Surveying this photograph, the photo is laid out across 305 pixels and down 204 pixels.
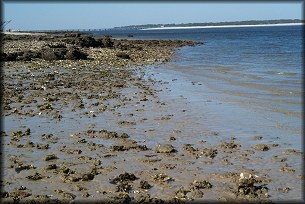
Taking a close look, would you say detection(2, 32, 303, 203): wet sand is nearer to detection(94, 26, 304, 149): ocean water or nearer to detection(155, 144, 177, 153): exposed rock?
detection(155, 144, 177, 153): exposed rock

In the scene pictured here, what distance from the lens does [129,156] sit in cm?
802

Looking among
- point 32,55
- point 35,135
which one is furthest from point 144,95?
point 32,55

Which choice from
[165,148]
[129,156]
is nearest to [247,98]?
[165,148]

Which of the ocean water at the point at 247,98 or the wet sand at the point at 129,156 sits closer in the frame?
the wet sand at the point at 129,156

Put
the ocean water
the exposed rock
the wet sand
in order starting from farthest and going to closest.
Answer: the ocean water → the exposed rock → the wet sand

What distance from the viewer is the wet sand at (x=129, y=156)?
6215 millimetres

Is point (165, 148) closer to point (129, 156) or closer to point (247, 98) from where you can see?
point (129, 156)

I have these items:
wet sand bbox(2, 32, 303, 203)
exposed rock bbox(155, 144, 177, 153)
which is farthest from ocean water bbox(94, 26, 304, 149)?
exposed rock bbox(155, 144, 177, 153)

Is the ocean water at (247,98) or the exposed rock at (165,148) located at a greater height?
the exposed rock at (165,148)

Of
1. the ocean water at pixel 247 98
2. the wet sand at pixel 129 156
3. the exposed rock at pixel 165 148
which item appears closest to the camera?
the wet sand at pixel 129 156

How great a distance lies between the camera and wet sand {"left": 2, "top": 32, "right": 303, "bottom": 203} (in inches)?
245

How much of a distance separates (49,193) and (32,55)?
23.6 m

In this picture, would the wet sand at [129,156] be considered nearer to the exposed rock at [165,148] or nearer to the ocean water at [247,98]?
the exposed rock at [165,148]

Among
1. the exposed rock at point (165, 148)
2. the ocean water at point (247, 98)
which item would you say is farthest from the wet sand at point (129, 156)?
the ocean water at point (247, 98)
